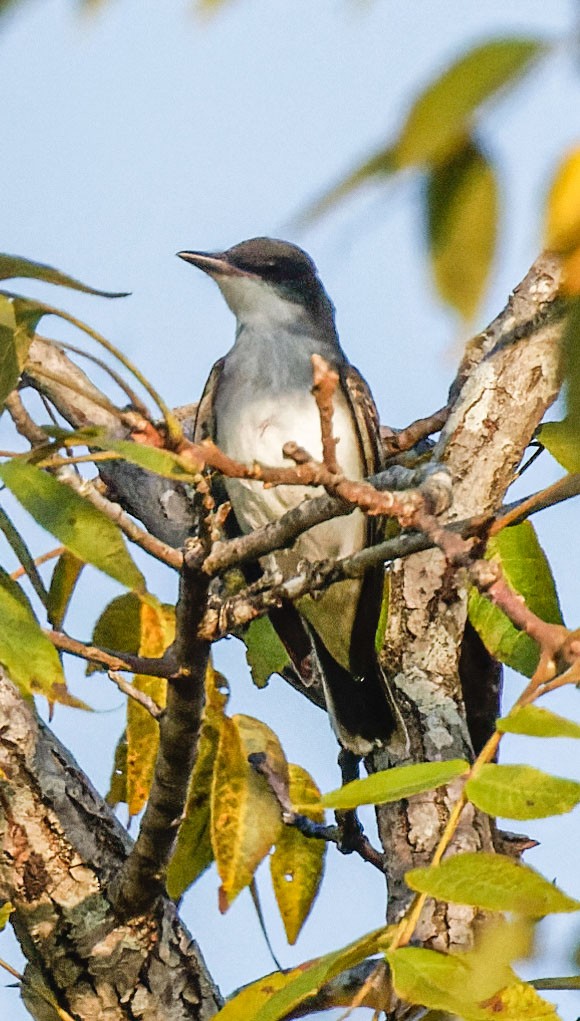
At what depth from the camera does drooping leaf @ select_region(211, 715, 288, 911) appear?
92.7 inches

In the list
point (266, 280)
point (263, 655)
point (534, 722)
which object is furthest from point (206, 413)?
point (534, 722)

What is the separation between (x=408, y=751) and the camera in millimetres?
3930

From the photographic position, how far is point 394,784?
1649 millimetres

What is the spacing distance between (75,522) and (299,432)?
299 centimetres

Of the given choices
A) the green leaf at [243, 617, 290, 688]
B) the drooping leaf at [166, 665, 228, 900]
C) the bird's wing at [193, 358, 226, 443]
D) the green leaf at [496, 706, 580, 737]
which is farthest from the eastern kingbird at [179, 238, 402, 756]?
the green leaf at [496, 706, 580, 737]

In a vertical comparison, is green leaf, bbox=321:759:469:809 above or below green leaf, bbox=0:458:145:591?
below

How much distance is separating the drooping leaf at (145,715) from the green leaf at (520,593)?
0.77 metres

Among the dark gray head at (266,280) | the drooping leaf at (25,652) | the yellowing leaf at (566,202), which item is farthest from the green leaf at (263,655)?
the yellowing leaf at (566,202)

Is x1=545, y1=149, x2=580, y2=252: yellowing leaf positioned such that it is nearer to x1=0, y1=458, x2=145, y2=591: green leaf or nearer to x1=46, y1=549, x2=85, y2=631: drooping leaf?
x1=0, y1=458, x2=145, y2=591: green leaf

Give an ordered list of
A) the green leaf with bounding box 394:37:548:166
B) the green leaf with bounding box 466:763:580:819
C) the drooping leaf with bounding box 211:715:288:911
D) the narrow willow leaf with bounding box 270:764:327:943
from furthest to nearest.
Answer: the narrow willow leaf with bounding box 270:764:327:943 → the drooping leaf with bounding box 211:715:288:911 → the green leaf with bounding box 466:763:580:819 → the green leaf with bounding box 394:37:548:166

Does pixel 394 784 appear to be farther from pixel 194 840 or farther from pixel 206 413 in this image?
pixel 206 413

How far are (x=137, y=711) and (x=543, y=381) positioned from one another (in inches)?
75.0

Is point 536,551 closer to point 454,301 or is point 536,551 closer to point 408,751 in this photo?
point 408,751

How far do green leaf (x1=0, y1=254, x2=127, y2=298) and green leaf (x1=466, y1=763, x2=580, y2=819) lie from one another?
0.79 metres
